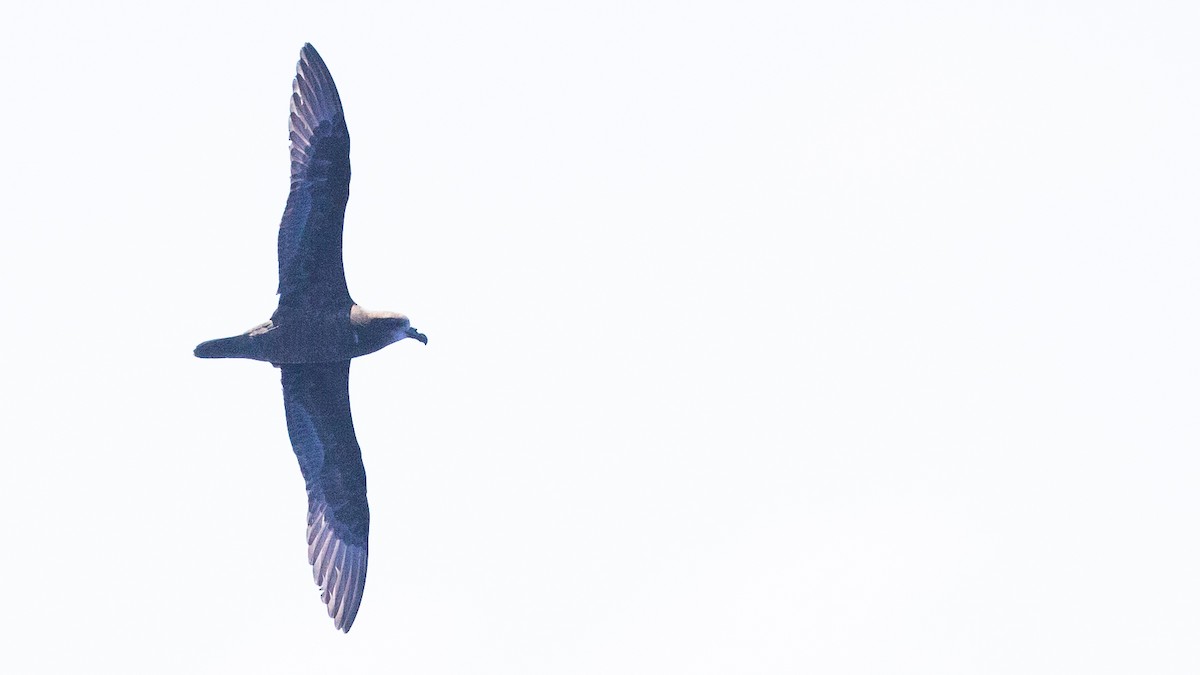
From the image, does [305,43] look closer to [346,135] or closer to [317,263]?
[346,135]

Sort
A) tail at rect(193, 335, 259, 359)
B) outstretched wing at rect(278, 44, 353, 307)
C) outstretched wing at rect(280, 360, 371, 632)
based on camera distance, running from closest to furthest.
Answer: outstretched wing at rect(278, 44, 353, 307), tail at rect(193, 335, 259, 359), outstretched wing at rect(280, 360, 371, 632)

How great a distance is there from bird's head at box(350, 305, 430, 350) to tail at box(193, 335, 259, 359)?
166cm

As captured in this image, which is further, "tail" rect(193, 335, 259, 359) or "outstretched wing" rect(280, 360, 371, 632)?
"outstretched wing" rect(280, 360, 371, 632)

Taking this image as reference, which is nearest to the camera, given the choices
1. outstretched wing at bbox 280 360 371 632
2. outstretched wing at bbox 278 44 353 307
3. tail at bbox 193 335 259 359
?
outstretched wing at bbox 278 44 353 307

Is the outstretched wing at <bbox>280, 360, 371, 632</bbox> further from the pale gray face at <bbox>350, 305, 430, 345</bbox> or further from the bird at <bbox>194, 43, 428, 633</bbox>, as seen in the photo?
the pale gray face at <bbox>350, 305, 430, 345</bbox>

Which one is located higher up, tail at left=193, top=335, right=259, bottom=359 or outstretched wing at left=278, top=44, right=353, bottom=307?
outstretched wing at left=278, top=44, right=353, bottom=307

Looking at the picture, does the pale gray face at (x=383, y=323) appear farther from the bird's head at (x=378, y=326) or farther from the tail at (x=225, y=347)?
the tail at (x=225, y=347)

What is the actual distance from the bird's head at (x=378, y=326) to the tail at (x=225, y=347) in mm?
1659

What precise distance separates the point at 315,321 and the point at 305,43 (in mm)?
4300

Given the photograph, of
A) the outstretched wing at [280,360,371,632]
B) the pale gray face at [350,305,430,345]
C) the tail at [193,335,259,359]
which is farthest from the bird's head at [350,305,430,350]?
the tail at [193,335,259,359]

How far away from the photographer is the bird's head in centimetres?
2516

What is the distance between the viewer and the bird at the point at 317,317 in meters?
24.6

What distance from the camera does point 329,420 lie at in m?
26.4

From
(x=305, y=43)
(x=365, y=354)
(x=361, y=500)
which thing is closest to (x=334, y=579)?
(x=361, y=500)
